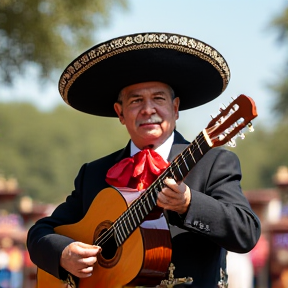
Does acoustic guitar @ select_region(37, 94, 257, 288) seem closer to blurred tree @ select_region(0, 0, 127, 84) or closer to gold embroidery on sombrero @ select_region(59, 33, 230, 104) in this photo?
gold embroidery on sombrero @ select_region(59, 33, 230, 104)

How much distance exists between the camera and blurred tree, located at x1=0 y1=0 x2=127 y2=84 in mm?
10875

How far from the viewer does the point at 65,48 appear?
39.2 ft

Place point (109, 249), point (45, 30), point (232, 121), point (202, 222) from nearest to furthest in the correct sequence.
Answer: point (232, 121) < point (202, 222) < point (109, 249) < point (45, 30)

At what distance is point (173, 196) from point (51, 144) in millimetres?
69032

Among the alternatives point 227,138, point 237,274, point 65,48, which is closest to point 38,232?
point 227,138

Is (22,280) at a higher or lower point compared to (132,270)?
higher

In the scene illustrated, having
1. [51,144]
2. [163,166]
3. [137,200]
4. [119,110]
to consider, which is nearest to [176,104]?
[119,110]

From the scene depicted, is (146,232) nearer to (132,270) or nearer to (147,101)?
(132,270)

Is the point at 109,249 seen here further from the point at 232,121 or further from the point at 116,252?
the point at 232,121

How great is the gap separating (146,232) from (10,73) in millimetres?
7429

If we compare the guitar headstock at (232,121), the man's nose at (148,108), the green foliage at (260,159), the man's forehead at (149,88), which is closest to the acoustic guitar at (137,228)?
the guitar headstock at (232,121)

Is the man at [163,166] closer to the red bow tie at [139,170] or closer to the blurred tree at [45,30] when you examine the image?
the red bow tie at [139,170]

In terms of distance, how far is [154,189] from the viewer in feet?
12.5

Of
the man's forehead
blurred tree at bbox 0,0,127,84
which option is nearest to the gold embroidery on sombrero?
the man's forehead
